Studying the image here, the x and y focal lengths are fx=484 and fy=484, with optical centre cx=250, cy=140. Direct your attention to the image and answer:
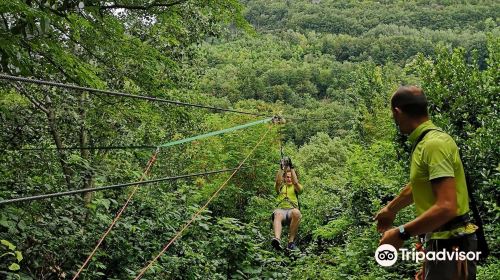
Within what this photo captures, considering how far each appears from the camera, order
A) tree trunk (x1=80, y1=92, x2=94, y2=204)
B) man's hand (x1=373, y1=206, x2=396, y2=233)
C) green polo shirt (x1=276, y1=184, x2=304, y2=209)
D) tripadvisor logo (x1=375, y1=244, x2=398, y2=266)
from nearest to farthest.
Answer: tripadvisor logo (x1=375, y1=244, x2=398, y2=266) < man's hand (x1=373, y1=206, x2=396, y2=233) < tree trunk (x1=80, y1=92, x2=94, y2=204) < green polo shirt (x1=276, y1=184, x2=304, y2=209)

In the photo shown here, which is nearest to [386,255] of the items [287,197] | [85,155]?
[287,197]

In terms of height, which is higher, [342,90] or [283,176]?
[342,90]

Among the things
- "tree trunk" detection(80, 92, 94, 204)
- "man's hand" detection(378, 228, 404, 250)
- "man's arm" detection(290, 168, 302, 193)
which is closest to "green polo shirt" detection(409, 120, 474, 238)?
"man's hand" detection(378, 228, 404, 250)

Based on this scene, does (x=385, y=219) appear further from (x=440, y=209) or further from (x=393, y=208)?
(x=440, y=209)

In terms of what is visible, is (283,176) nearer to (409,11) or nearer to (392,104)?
(392,104)

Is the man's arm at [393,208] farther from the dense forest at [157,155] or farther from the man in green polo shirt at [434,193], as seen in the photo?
the dense forest at [157,155]

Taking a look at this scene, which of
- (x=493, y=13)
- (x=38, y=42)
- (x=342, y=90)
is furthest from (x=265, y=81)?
(x=38, y=42)

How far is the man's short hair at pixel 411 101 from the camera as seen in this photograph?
2123mm

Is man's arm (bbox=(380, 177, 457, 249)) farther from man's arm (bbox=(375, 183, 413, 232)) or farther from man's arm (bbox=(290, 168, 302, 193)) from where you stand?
man's arm (bbox=(290, 168, 302, 193))

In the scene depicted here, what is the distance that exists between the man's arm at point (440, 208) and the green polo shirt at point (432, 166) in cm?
3

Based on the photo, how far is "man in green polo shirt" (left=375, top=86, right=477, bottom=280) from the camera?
1909 mm

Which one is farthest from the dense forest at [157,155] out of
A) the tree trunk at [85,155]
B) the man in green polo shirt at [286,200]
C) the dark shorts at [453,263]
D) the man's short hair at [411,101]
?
the dark shorts at [453,263]

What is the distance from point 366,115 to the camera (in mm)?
30984

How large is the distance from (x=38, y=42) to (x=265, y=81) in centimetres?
7910
